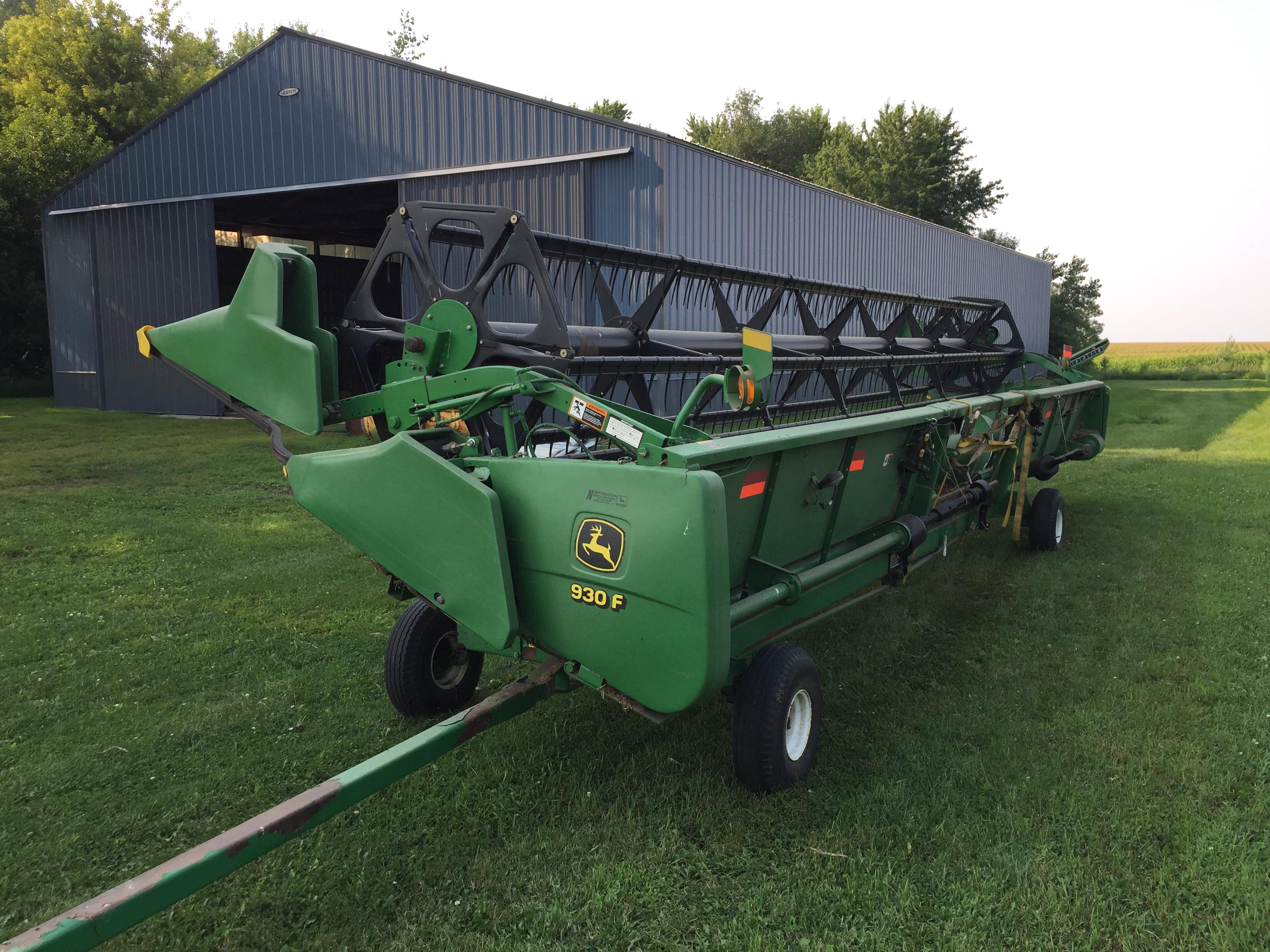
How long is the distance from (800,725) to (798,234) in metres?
11.1

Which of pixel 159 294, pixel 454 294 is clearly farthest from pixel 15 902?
pixel 159 294

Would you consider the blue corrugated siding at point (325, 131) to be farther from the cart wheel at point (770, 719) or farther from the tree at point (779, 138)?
the tree at point (779, 138)

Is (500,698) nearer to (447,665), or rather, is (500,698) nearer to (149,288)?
(447,665)

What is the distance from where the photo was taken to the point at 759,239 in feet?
40.3

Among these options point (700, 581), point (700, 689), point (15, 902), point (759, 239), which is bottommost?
point (15, 902)

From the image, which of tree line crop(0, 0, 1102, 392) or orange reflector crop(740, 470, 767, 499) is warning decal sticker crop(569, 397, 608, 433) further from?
tree line crop(0, 0, 1102, 392)

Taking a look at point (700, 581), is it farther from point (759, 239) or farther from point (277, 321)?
point (759, 239)

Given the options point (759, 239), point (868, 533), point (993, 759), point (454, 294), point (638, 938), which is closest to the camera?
point (638, 938)

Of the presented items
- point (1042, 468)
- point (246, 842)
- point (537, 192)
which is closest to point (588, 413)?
point (246, 842)

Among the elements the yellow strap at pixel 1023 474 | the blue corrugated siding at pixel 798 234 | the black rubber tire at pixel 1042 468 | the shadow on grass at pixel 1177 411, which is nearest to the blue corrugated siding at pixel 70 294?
the blue corrugated siding at pixel 798 234

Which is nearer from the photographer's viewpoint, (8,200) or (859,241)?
(859,241)

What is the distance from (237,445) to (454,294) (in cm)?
1002

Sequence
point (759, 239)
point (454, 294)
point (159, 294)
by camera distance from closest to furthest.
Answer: point (454, 294) < point (759, 239) < point (159, 294)

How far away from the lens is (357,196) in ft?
52.5
